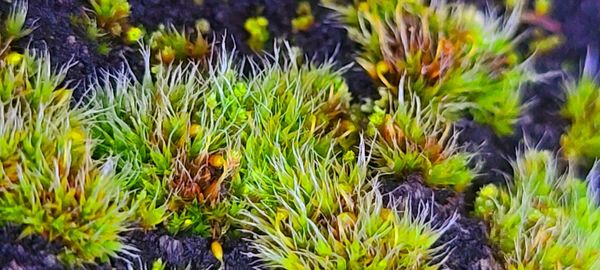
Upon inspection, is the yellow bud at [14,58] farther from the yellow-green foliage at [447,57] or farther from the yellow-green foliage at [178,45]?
the yellow-green foliage at [447,57]

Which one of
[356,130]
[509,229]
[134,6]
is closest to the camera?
[509,229]

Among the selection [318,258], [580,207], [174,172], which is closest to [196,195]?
[174,172]

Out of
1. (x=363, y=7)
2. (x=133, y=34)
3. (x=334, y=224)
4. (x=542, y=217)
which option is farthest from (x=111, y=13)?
(x=542, y=217)

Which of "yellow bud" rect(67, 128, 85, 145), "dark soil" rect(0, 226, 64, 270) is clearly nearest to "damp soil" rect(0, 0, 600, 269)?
"dark soil" rect(0, 226, 64, 270)

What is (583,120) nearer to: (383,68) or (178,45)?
(383,68)

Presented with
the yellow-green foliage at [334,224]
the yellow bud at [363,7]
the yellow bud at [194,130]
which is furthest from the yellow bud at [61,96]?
the yellow bud at [363,7]

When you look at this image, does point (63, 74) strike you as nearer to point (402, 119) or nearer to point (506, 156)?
point (402, 119)

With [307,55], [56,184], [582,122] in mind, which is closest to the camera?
[56,184]
